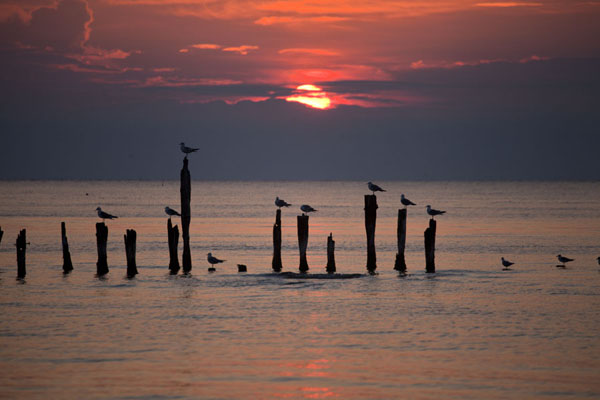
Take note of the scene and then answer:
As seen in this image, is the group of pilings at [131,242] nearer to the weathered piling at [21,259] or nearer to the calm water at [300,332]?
the weathered piling at [21,259]

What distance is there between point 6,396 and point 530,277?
24.0 m

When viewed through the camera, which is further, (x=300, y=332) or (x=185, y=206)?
(x=185, y=206)

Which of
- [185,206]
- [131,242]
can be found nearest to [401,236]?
[185,206]

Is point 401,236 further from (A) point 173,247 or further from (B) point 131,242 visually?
(B) point 131,242

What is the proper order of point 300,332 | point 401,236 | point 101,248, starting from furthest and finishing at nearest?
point 401,236, point 101,248, point 300,332

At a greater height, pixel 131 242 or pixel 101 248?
pixel 131 242

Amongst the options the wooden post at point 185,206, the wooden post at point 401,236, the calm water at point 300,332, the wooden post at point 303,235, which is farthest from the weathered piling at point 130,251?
the wooden post at point 401,236

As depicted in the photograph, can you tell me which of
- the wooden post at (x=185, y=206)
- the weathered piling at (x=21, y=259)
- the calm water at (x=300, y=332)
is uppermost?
the wooden post at (x=185, y=206)

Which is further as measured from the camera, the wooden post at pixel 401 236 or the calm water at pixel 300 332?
the wooden post at pixel 401 236

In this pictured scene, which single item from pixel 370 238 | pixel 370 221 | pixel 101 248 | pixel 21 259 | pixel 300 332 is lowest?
pixel 300 332

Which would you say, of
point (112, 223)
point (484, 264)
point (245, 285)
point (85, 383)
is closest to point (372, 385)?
point (85, 383)

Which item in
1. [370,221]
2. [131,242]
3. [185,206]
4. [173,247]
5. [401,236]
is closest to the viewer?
[185,206]

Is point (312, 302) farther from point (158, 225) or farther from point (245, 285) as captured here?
point (158, 225)

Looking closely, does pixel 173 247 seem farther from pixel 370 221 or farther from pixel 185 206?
pixel 370 221
